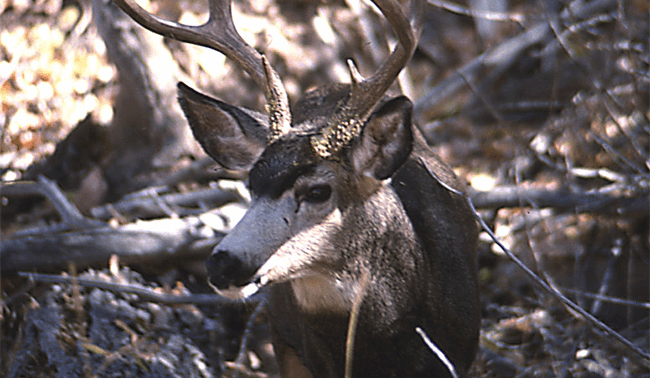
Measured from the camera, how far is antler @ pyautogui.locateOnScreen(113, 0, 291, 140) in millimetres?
3156

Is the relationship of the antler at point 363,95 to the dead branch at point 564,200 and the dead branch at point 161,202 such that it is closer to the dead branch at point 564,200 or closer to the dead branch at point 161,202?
the dead branch at point 564,200

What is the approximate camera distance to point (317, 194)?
9.87 ft

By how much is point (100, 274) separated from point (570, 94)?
483cm

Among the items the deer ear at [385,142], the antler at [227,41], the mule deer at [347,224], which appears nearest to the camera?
the mule deer at [347,224]

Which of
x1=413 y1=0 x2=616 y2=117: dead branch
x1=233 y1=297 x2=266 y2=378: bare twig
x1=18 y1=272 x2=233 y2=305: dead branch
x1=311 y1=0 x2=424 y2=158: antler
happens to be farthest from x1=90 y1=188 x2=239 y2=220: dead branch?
x1=311 y1=0 x2=424 y2=158: antler

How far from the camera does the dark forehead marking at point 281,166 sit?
2.96 m

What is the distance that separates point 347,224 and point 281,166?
1.22ft

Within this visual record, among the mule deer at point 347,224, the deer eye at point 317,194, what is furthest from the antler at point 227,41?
the deer eye at point 317,194

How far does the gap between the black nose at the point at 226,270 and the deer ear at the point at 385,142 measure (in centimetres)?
71

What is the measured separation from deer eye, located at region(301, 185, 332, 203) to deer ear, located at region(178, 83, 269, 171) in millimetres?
455

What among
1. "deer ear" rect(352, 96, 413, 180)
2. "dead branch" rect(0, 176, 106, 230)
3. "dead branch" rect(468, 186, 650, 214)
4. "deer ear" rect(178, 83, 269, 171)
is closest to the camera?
"deer ear" rect(352, 96, 413, 180)

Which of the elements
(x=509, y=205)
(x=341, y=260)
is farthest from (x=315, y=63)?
(x=341, y=260)

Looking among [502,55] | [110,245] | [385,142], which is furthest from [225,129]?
[502,55]

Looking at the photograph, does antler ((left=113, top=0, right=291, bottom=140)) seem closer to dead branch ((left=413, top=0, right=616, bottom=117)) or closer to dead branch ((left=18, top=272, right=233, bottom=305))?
dead branch ((left=18, top=272, right=233, bottom=305))
